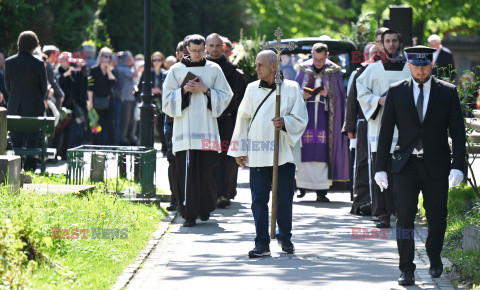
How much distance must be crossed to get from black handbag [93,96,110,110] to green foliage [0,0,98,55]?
236 cm

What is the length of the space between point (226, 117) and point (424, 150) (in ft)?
17.9

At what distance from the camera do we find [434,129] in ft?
30.2

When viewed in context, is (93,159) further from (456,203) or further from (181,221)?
(456,203)

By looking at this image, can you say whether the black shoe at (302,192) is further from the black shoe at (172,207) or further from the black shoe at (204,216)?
the black shoe at (204,216)

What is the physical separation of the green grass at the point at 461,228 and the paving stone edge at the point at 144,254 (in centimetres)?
265

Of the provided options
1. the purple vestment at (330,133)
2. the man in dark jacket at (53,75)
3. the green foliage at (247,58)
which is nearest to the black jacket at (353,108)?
the purple vestment at (330,133)

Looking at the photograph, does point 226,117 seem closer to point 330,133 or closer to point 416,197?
point 330,133

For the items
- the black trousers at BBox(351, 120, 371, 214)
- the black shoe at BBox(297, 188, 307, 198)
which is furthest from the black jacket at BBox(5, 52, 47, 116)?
the black trousers at BBox(351, 120, 371, 214)

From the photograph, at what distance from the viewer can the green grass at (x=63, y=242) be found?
8.05 meters

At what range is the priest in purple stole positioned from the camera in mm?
15672

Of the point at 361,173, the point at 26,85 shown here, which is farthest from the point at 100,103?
the point at 361,173

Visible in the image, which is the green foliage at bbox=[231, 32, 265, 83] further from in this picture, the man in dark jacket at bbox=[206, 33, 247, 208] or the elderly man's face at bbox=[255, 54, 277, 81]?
the elderly man's face at bbox=[255, 54, 277, 81]

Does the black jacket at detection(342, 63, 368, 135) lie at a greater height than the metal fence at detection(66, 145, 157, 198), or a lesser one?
greater

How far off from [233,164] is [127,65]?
1026 centimetres
